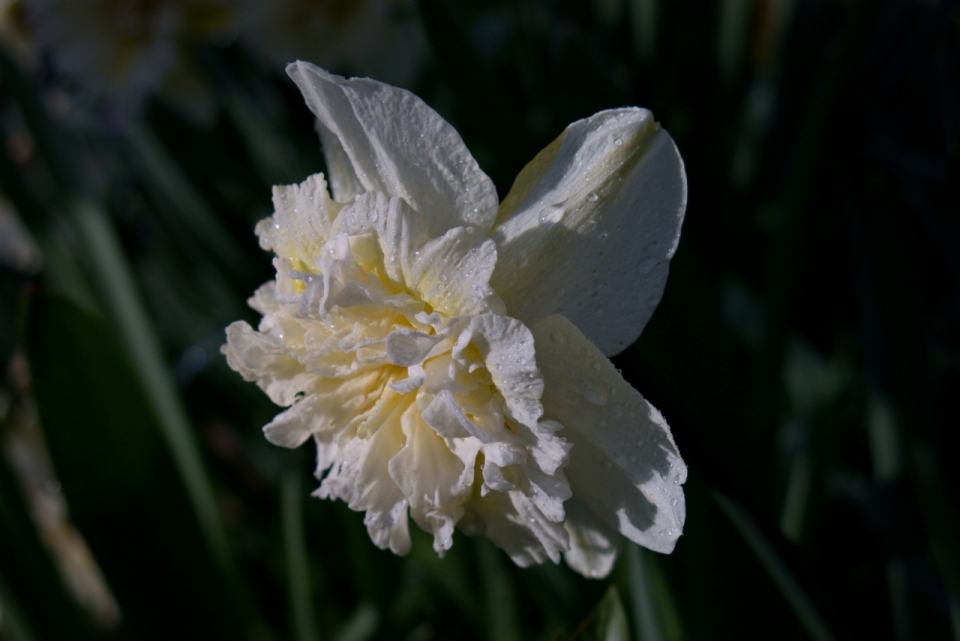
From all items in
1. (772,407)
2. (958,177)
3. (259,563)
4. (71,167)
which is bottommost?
(259,563)

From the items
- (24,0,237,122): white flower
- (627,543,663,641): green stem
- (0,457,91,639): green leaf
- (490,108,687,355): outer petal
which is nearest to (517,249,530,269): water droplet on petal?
(490,108,687,355): outer petal

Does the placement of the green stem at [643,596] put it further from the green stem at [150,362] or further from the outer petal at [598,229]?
the green stem at [150,362]

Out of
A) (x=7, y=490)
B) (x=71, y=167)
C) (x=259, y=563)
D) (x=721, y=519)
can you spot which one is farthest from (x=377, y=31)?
(x=259, y=563)

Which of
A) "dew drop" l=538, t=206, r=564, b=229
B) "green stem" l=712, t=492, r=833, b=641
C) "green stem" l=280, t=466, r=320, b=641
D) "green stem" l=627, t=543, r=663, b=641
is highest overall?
"dew drop" l=538, t=206, r=564, b=229

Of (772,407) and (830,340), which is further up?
(772,407)

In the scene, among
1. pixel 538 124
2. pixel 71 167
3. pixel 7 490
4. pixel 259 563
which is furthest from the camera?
pixel 259 563

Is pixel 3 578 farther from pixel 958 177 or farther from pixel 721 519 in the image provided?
pixel 958 177

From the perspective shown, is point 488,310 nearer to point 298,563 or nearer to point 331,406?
point 331,406

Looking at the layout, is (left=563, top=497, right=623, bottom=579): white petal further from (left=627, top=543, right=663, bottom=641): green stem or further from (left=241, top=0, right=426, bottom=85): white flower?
(left=241, top=0, right=426, bottom=85): white flower
